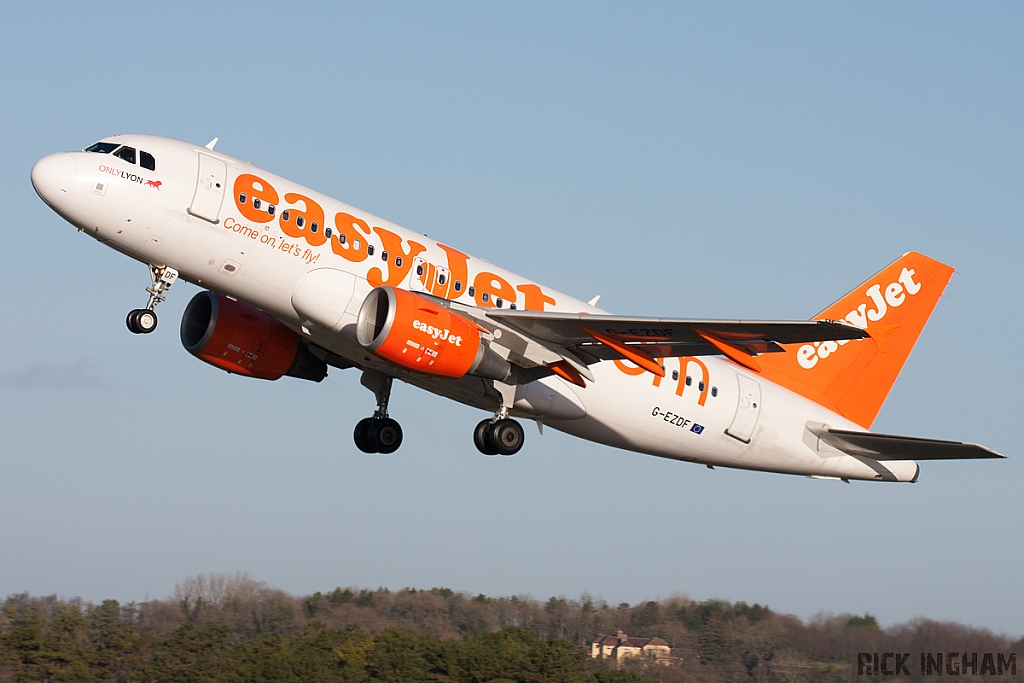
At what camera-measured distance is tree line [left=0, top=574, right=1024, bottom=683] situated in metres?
47.1

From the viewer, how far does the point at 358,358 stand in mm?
26281

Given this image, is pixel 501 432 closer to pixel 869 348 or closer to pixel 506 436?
pixel 506 436

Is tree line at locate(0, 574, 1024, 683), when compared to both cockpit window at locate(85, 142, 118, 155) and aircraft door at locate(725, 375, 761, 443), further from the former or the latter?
cockpit window at locate(85, 142, 118, 155)

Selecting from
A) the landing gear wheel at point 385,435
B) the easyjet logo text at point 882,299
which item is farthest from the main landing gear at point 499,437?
the easyjet logo text at point 882,299

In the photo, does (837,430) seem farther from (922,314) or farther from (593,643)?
(593,643)

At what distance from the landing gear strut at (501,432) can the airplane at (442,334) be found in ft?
0.11

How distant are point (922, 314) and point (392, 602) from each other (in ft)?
98.4

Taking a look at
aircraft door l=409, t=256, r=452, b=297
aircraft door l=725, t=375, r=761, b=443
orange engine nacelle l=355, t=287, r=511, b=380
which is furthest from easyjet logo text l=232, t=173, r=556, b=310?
aircraft door l=725, t=375, r=761, b=443

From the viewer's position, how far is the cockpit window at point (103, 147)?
23.9 metres

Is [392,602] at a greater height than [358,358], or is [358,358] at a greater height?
[358,358]

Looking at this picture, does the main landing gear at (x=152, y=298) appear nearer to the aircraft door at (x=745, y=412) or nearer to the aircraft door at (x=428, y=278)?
the aircraft door at (x=428, y=278)

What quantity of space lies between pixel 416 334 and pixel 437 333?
1.58 feet

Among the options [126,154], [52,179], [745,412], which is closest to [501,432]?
[745,412]

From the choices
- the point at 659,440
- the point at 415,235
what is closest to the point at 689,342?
the point at 659,440
